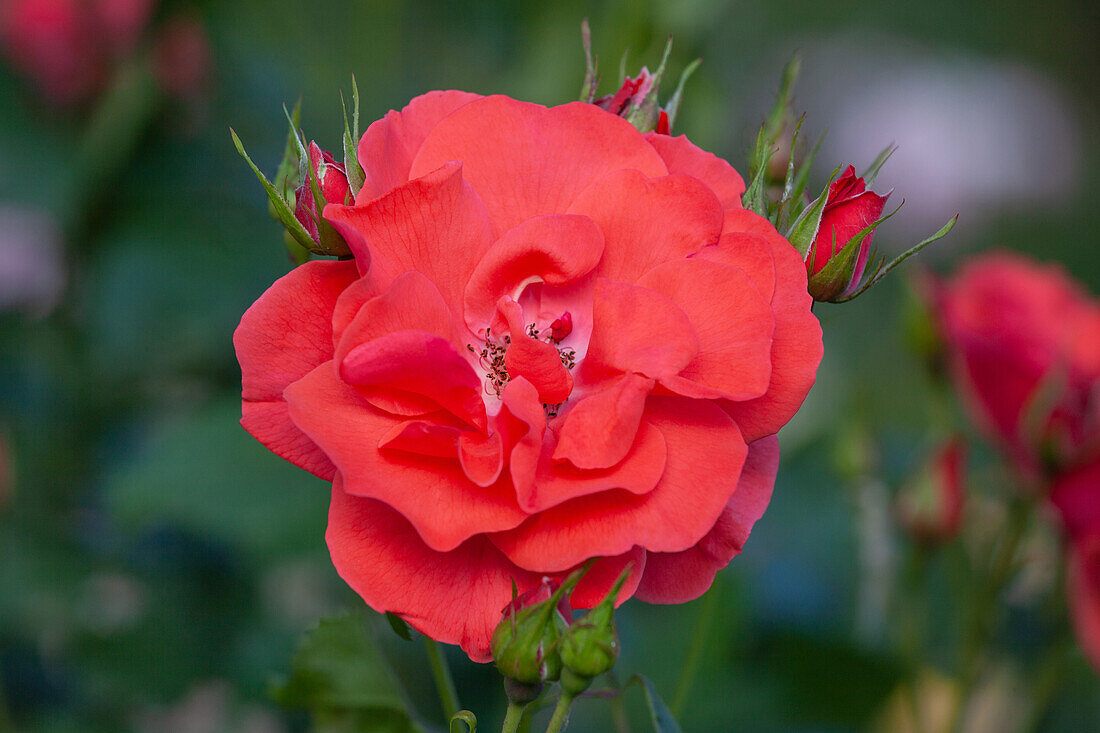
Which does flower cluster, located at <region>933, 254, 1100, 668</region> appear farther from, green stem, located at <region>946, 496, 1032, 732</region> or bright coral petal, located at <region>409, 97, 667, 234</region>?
bright coral petal, located at <region>409, 97, 667, 234</region>

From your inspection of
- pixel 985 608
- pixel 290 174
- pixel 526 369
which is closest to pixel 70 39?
pixel 290 174

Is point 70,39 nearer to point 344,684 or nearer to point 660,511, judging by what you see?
point 344,684

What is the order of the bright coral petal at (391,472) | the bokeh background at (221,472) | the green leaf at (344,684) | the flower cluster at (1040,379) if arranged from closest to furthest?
the bright coral petal at (391,472), the green leaf at (344,684), the flower cluster at (1040,379), the bokeh background at (221,472)

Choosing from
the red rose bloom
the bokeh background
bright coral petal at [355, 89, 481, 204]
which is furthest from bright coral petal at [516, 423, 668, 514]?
the bokeh background

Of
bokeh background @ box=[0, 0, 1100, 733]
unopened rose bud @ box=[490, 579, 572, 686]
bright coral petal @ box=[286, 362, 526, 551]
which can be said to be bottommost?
bokeh background @ box=[0, 0, 1100, 733]

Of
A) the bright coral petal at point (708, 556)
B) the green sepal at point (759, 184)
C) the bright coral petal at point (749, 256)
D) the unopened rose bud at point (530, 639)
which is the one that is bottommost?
the unopened rose bud at point (530, 639)

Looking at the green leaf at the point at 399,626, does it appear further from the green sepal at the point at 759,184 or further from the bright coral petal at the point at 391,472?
the green sepal at the point at 759,184

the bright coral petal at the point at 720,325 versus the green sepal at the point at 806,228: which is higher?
the green sepal at the point at 806,228

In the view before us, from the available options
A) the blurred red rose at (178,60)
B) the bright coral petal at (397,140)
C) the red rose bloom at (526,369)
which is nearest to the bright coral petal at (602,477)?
the red rose bloom at (526,369)
